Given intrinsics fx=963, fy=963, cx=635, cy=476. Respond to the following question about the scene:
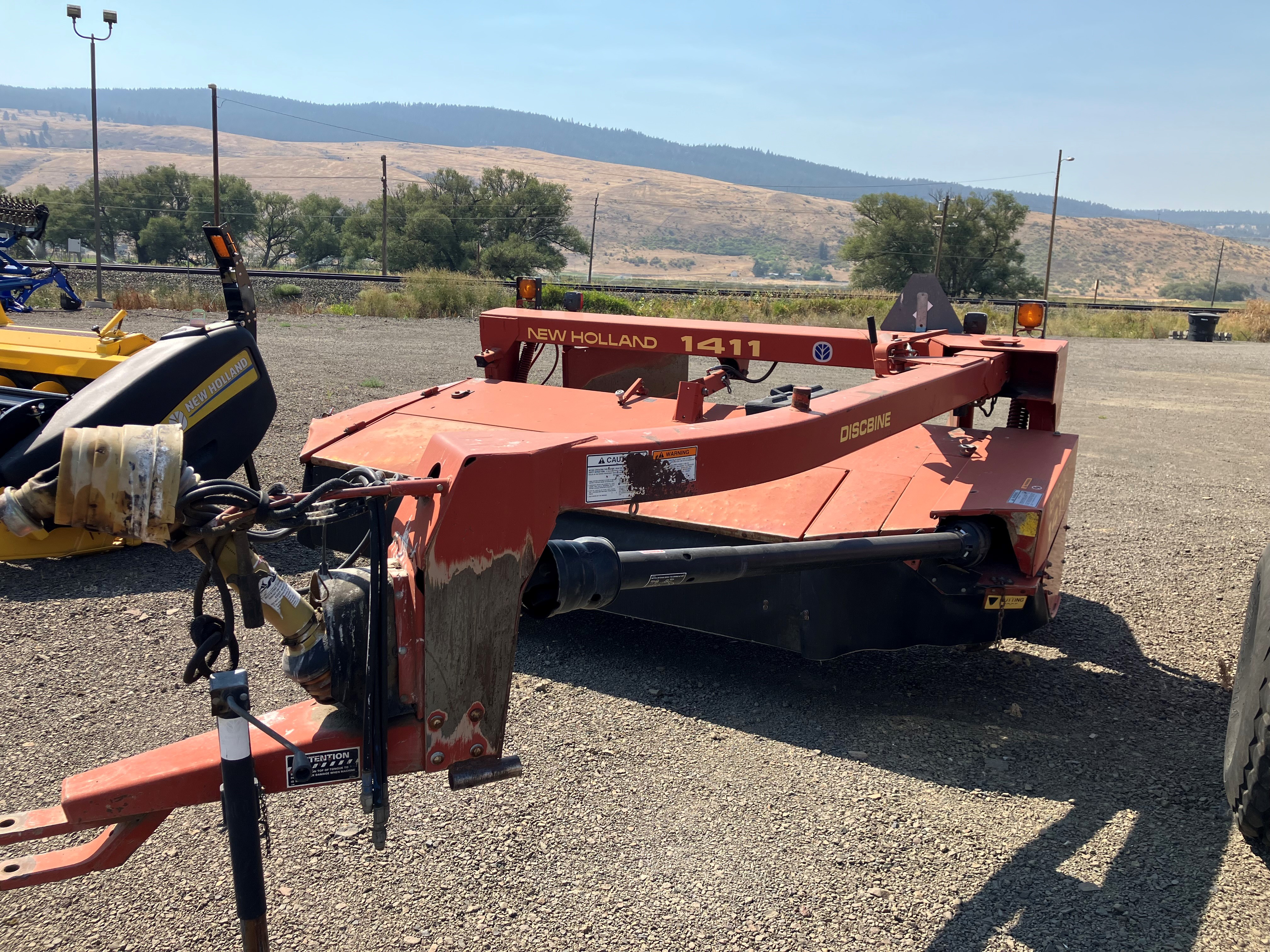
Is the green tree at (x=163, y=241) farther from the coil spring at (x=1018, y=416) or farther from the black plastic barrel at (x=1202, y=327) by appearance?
the coil spring at (x=1018, y=416)

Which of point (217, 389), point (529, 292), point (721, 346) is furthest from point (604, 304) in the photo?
point (721, 346)

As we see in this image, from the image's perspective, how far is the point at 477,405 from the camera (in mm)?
5000

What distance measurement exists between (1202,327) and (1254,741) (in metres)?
26.9

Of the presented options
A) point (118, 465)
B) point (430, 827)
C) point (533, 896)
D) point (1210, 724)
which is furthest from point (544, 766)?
point (1210, 724)

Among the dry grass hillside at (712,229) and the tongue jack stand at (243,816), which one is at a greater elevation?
the dry grass hillside at (712,229)

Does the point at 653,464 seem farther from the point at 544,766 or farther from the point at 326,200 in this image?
the point at 326,200

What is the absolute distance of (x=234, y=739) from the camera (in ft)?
5.99

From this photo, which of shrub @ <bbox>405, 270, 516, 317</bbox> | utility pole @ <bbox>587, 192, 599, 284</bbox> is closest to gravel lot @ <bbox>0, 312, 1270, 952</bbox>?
shrub @ <bbox>405, 270, 516, 317</bbox>

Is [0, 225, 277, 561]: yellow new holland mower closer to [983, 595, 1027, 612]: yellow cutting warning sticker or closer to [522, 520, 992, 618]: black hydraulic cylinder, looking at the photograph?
[522, 520, 992, 618]: black hydraulic cylinder

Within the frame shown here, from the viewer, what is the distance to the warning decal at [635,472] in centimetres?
204

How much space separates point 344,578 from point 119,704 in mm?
2343

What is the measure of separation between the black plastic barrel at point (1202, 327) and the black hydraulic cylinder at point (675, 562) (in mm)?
26232

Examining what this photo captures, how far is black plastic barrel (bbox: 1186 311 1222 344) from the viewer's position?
2552 centimetres

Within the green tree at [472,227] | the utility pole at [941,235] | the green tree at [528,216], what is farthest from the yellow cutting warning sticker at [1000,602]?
the green tree at [528,216]
